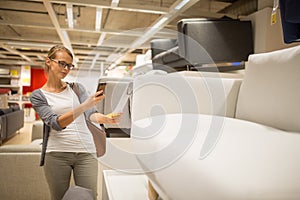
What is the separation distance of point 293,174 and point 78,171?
4.40ft

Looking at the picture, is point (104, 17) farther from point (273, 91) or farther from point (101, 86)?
point (273, 91)

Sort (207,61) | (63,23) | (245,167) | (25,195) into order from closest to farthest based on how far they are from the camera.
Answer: (245,167), (25,195), (207,61), (63,23)

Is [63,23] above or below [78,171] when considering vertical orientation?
above

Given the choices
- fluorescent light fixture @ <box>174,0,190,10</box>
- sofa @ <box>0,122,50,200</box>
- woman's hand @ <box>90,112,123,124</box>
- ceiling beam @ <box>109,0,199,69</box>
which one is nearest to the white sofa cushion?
woman's hand @ <box>90,112,123,124</box>

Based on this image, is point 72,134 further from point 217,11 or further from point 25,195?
point 217,11

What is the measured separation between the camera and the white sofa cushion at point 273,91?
966 millimetres

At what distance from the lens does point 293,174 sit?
53 cm

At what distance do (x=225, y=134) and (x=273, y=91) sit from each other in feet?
1.36

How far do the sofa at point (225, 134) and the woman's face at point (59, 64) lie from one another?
505 mm

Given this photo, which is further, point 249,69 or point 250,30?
point 250,30

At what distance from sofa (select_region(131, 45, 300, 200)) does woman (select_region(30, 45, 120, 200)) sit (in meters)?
0.44

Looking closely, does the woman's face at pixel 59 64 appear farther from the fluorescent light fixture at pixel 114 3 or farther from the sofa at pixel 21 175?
the fluorescent light fixture at pixel 114 3

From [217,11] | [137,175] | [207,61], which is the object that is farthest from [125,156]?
[217,11]

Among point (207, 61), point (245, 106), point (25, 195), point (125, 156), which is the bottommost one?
point (25, 195)
